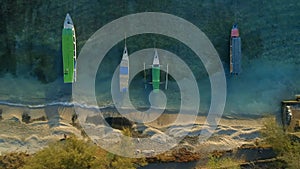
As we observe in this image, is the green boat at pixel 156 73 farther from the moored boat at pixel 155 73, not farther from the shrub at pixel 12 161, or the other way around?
the shrub at pixel 12 161

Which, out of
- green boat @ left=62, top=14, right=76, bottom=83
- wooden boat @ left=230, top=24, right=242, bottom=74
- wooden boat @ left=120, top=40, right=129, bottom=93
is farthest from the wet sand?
wooden boat @ left=230, top=24, right=242, bottom=74

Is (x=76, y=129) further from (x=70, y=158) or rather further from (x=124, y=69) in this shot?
(x=124, y=69)

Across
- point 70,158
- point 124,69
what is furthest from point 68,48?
point 70,158

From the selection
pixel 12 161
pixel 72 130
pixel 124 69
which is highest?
pixel 124 69

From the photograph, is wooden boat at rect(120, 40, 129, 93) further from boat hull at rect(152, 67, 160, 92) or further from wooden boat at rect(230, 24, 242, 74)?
wooden boat at rect(230, 24, 242, 74)

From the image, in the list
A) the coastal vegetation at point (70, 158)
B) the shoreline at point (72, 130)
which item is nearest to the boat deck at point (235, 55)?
the shoreline at point (72, 130)

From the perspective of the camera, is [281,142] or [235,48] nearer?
[281,142]

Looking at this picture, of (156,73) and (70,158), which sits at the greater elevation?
(156,73)

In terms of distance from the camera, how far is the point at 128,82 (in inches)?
758

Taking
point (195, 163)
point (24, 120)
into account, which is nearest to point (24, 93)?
point (24, 120)

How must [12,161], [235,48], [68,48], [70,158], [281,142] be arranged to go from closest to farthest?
1. [70,158]
2. [281,142]
3. [12,161]
4. [68,48]
5. [235,48]

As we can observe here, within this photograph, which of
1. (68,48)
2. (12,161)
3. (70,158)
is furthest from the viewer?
(68,48)

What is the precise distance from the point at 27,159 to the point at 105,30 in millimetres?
6479

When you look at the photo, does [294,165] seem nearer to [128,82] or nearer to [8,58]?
[128,82]
